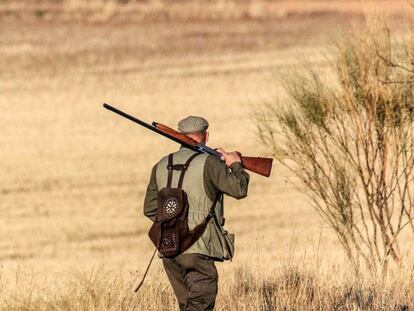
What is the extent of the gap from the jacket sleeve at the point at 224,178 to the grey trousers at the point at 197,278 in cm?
42

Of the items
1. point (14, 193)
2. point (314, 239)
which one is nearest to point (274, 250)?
point (314, 239)

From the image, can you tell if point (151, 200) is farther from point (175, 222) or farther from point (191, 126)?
point (191, 126)

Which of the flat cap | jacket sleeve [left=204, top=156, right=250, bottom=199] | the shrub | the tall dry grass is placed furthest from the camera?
the shrub

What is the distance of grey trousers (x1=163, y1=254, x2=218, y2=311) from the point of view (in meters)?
9.12

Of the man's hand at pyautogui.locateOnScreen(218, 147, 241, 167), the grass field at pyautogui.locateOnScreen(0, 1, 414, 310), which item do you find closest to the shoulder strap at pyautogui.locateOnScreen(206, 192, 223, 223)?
the man's hand at pyautogui.locateOnScreen(218, 147, 241, 167)

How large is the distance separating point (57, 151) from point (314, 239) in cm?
1020

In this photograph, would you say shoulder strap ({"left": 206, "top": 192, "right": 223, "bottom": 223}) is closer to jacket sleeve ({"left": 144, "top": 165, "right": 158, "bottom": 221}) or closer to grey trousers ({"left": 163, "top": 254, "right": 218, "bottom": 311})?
grey trousers ({"left": 163, "top": 254, "right": 218, "bottom": 311})

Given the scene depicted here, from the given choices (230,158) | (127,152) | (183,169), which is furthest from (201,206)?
(127,152)

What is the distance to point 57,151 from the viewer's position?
1129 inches

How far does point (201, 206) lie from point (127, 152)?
1977 centimetres

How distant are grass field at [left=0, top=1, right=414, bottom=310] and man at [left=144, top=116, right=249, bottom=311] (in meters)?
1.22

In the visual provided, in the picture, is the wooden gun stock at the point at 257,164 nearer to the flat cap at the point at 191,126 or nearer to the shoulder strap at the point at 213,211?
the flat cap at the point at 191,126

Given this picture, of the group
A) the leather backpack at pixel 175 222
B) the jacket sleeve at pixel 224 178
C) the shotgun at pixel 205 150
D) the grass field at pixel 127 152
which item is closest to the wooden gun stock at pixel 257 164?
the shotgun at pixel 205 150

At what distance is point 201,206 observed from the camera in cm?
908
